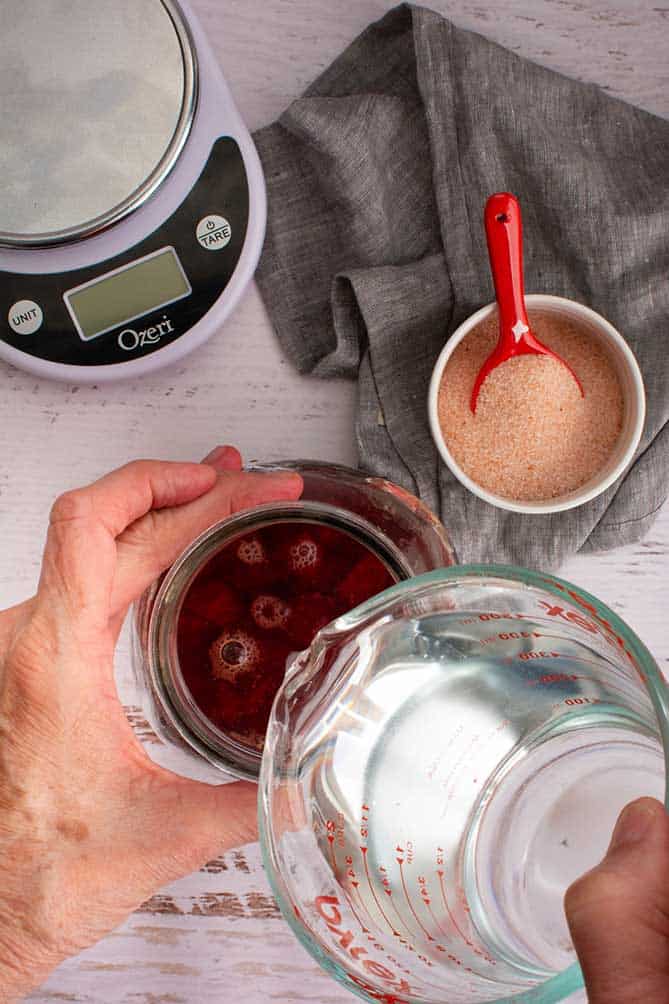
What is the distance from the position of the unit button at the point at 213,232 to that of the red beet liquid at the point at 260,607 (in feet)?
0.87

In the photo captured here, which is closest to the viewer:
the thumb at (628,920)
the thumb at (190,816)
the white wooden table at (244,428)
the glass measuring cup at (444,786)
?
the thumb at (628,920)

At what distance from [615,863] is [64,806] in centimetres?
41

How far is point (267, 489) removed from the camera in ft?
2.36

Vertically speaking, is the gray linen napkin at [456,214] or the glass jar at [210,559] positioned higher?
the gray linen napkin at [456,214]

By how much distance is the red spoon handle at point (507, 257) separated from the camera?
2.52 ft

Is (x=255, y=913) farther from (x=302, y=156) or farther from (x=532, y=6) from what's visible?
(x=532, y=6)

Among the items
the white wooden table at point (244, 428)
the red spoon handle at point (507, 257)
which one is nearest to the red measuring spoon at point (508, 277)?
the red spoon handle at point (507, 257)

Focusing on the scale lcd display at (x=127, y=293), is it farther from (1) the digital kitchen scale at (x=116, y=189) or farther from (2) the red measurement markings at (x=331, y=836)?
(2) the red measurement markings at (x=331, y=836)

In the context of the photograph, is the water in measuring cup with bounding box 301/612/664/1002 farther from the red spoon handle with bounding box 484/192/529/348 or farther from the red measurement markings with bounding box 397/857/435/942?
the red spoon handle with bounding box 484/192/529/348

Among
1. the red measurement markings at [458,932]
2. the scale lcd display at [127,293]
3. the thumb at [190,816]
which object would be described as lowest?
the red measurement markings at [458,932]

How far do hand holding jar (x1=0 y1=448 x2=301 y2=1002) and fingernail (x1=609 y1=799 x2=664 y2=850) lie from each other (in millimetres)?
304

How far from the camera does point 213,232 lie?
2.70 feet

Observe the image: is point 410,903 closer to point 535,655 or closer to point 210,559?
point 535,655

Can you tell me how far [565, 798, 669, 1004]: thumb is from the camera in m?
0.38
